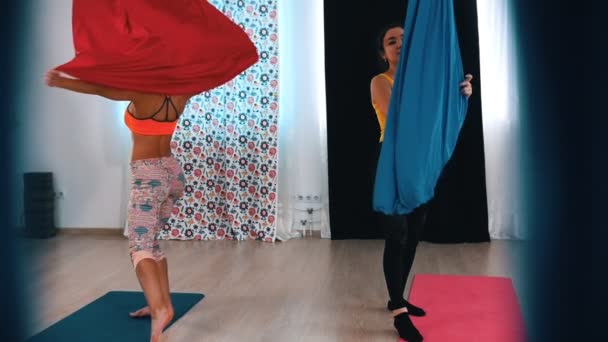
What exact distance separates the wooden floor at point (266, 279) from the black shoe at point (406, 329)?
9 cm

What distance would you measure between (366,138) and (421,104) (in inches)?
89.0

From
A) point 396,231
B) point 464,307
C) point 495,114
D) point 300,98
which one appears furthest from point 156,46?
point 495,114

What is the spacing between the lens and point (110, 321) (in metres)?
2.83

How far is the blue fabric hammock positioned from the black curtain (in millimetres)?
1994

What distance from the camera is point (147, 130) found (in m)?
2.48

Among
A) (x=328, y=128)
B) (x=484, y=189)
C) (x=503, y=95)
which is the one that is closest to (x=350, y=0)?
(x=328, y=128)

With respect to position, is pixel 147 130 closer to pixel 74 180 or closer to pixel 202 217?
pixel 202 217

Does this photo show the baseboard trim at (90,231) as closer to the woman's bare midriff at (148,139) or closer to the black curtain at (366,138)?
the black curtain at (366,138)

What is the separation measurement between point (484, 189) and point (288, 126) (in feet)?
5.17

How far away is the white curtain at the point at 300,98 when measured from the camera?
4656mm

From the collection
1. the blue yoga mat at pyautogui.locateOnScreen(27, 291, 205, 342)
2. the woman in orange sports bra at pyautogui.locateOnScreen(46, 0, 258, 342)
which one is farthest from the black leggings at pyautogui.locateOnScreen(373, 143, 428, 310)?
the blue yoga mat at pyautogui.locateOnScreen(27, 291, 205, 342)

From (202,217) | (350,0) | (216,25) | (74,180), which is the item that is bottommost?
(202,217)

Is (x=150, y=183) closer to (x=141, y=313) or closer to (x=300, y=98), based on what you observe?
(x=141, y=313)

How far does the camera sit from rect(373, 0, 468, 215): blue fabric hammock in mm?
2244
